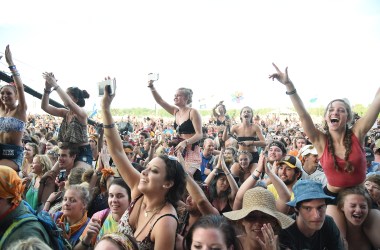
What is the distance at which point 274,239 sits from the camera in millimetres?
2035

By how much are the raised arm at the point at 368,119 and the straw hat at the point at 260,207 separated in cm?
106

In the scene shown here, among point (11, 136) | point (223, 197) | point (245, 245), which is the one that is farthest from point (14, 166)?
point (245, 245)

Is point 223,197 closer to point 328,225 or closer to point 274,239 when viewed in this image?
point 328,225

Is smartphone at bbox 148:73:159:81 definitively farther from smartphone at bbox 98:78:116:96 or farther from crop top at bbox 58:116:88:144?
smartphone at bbox 98:78:116:96

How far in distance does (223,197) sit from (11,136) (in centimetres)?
256

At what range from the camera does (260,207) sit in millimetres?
2412

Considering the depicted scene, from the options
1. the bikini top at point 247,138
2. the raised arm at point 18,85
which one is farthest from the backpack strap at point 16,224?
the bikini top at point 247,138

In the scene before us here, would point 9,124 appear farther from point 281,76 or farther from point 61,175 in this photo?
point 281,76

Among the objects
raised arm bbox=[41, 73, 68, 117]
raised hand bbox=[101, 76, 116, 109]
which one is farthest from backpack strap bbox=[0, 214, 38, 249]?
raised arm bbox=[41, 73, 68, 117]

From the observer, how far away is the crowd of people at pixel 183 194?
2107 millimetres

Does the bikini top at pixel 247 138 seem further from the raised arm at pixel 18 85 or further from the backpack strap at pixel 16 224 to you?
the backpack strap at pixel 16 224

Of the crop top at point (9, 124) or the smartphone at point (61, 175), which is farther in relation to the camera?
the smartphone at point (61, 175)

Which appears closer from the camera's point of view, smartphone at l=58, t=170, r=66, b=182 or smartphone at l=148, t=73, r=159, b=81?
smartphone at l=148, t=73, r=159, b=81

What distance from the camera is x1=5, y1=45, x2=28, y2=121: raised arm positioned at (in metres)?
4.02
